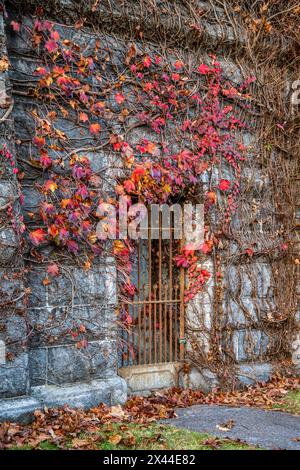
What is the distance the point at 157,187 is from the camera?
564 cm

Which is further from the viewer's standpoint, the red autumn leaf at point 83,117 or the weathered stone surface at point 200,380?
the weathered stone surface at point 200,380

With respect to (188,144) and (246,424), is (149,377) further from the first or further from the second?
(188,144)

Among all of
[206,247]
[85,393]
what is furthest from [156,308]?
[85,393]

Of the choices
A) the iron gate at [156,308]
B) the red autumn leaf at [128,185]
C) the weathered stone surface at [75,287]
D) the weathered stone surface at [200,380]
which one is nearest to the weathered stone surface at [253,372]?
the weathered stone surface at [200,380]

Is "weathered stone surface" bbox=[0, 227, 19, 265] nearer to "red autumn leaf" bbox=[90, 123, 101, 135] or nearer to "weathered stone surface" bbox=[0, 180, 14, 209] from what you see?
"weathered stone surface" bbox=[0, 180, 14, 209]

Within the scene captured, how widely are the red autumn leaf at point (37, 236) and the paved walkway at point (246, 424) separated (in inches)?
84.0

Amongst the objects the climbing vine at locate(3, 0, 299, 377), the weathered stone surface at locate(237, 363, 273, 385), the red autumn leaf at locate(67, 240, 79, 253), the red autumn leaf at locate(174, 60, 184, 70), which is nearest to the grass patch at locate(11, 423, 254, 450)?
the climbing vine at locate(3, 0, 299, 377)

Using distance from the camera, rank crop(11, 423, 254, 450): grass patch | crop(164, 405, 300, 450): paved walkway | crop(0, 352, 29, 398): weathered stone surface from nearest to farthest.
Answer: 1. crop(11, 423, 254, 450): grass patch
2. crop(164, 405, 300, 450): paved walkway
3. crop(0, 352, 29, 398): weathered stone surface

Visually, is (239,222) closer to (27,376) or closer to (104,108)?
(104,108)

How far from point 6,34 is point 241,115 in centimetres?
302

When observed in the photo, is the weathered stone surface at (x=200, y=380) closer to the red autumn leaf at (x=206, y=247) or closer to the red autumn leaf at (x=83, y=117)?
the red autumn leaf at (x=206, y=247)

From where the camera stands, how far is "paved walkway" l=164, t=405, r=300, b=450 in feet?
14.0

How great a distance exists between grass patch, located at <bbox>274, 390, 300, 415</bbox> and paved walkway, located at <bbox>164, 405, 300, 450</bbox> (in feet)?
0.54

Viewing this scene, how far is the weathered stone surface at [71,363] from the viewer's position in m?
4.85
